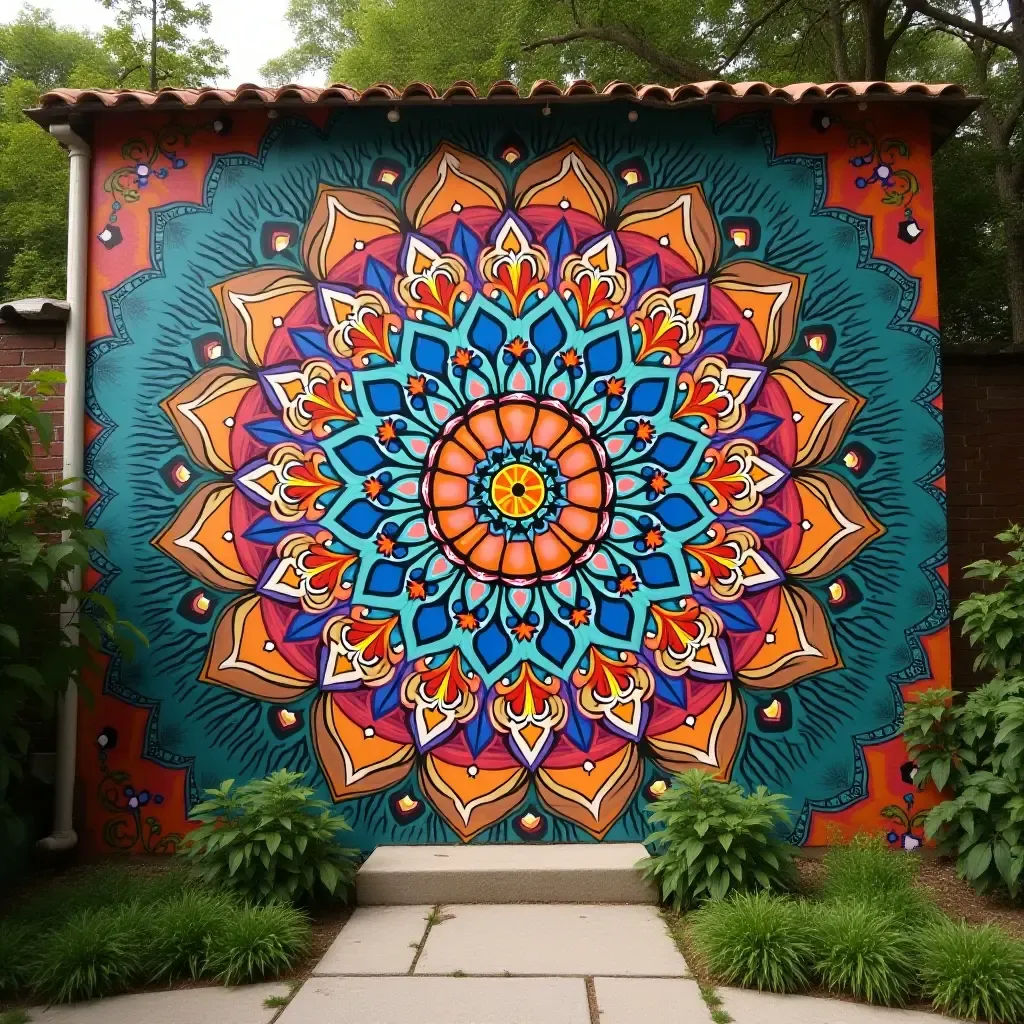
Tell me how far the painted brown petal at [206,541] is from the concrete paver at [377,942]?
75.2 inches

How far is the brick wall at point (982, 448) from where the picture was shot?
17.2ft

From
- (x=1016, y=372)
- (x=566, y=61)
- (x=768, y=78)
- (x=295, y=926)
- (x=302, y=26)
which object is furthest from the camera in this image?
(x=302, y=26)

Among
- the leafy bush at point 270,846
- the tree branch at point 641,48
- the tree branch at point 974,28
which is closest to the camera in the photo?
the leafy bush at point 270,846

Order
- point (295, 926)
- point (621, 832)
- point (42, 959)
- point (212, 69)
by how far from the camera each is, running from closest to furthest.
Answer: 1. point (42, 959)
2. point (295, 926)
3. point (621, 832)
4. point (212, 69)

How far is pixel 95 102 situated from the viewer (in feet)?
15.7

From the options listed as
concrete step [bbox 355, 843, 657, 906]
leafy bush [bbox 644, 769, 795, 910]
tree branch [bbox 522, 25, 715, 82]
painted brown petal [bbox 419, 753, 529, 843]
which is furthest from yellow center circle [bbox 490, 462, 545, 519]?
tree branch [bbox 522, 25, 715, 82]

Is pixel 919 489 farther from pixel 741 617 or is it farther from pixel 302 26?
pixel 302 26

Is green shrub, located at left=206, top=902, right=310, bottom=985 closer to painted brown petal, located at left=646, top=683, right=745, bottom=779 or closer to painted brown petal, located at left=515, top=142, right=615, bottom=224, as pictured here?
painted brown petal, located at left=646, top=683, right=745, bottom=779

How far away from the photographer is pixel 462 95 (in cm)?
479

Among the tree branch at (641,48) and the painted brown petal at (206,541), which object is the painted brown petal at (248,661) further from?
the tree branch at (641,48)

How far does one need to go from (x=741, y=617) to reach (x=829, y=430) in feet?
3.97

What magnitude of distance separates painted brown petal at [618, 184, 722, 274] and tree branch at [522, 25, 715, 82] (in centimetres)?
→ 832

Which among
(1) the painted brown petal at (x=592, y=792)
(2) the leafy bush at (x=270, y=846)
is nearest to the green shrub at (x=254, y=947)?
(2) the leafy bush at (x=270, y=846)

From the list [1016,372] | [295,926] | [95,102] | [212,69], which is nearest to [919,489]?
[1016,372]
